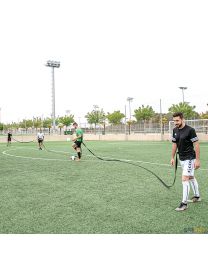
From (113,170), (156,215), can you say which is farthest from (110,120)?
(156,215)

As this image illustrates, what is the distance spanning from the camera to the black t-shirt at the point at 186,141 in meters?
6.71

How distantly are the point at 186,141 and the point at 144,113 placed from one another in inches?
3373

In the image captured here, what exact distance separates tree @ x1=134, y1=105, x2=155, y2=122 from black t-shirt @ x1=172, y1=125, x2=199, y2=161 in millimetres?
85547

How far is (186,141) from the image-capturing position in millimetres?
6754

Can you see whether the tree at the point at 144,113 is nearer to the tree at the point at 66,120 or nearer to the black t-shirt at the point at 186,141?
the tree at the point at 66,120

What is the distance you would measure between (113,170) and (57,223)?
716 cm

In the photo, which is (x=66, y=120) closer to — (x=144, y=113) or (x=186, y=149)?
→ (x=144, y=113)

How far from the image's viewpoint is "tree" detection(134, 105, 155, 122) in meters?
91.8

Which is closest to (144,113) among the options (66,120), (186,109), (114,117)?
(114,117)

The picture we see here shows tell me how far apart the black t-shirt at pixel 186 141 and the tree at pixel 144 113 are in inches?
3368

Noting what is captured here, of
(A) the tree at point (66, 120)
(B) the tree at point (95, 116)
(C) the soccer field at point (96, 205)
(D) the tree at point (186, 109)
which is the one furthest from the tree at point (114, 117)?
(C) the soccer field at point (96, 205)

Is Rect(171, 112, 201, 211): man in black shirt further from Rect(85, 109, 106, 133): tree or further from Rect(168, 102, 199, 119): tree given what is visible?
Rect(85, 109, 106, 133): tree
